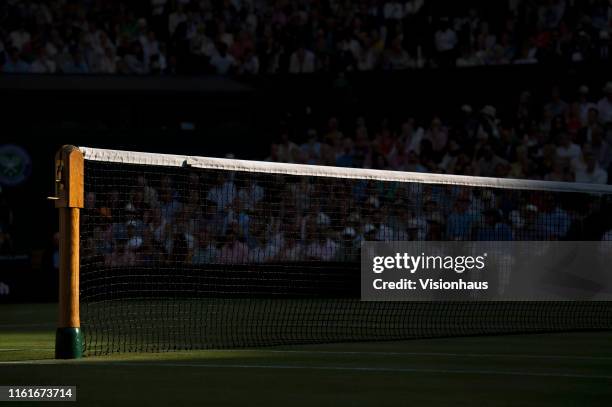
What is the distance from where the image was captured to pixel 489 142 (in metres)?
24.5

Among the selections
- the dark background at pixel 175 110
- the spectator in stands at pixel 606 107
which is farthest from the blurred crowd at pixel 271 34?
the spectator in stands at pixel 606 107

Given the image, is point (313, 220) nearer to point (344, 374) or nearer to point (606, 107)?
point (606, 107)

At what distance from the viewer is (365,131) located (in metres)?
26.3

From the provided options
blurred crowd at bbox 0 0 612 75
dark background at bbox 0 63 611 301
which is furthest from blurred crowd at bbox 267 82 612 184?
blurred crowd at bbox 0 0 612 75

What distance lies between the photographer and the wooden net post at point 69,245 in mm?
10281

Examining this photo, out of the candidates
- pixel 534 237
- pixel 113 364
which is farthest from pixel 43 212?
pixel 113 364

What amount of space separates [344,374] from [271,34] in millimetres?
Answer: 20379

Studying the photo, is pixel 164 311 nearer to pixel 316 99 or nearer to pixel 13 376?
pixel 13 376

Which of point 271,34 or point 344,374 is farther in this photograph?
point 271,34

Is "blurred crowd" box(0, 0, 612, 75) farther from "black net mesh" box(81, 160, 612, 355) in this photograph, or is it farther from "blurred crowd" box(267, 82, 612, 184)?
"black net mesh" box(81, 160, 612, 355)

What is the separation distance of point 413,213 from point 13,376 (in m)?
11.8

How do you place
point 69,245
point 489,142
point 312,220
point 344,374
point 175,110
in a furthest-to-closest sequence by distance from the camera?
1. point 175,110
2. point 489,142
3. point 312,220
4. point 69,245
5. point 344,374

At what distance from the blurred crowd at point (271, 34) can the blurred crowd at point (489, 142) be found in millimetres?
1276

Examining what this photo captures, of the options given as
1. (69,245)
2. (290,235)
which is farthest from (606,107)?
(69,245)
